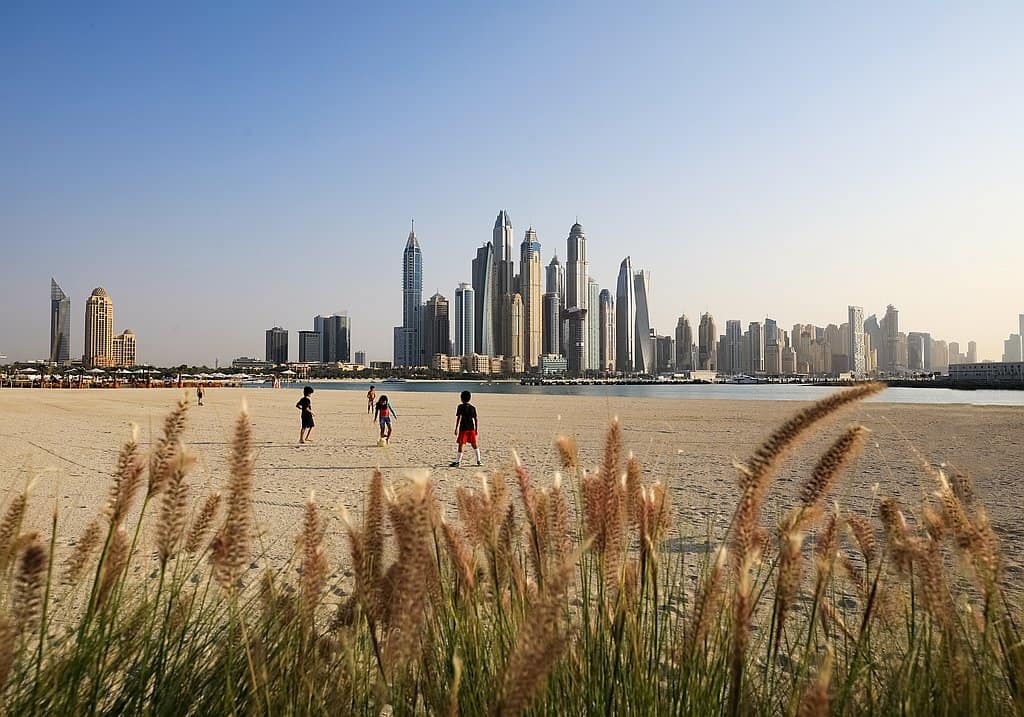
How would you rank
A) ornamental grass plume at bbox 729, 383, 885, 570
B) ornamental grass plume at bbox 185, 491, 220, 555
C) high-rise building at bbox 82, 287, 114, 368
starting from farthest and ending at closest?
high-rise building at bbox 82, 287, 114, 368 → ornamental grass plume at bbox 185, 491, 220, 555 → ornamental grass plume at bbox 729, 383, 885, 570

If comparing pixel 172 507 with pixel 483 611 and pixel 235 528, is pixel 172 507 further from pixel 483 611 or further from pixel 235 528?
pixel 483 611

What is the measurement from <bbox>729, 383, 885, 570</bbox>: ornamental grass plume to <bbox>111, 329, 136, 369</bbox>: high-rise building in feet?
606

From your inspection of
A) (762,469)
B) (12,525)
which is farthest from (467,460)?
(762,469)

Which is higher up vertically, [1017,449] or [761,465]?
[761,465]

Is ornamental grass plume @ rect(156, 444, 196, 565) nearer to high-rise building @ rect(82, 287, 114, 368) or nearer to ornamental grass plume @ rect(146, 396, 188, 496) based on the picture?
ornamental grass plume @ rect(146, 396, 188, 496)

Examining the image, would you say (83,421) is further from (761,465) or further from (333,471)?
(761,465)

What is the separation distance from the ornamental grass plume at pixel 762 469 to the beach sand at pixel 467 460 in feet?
0.15

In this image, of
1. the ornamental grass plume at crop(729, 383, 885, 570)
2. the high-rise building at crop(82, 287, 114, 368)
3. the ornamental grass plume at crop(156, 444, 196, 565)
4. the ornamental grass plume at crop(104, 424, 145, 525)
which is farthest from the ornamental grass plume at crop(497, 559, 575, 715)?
the high-rise building at crop(82, 287, 114, 368)

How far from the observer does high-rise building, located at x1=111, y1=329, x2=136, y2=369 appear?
16150 cm

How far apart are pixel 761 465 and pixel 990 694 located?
3.98 ft

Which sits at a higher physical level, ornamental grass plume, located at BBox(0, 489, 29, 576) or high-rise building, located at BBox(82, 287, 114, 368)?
high-rise building, located at BBox(82, 287, 114, 368)

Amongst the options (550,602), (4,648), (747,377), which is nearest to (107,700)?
(4,648)

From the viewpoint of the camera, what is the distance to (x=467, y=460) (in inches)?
632

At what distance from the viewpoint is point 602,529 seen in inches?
67.2
